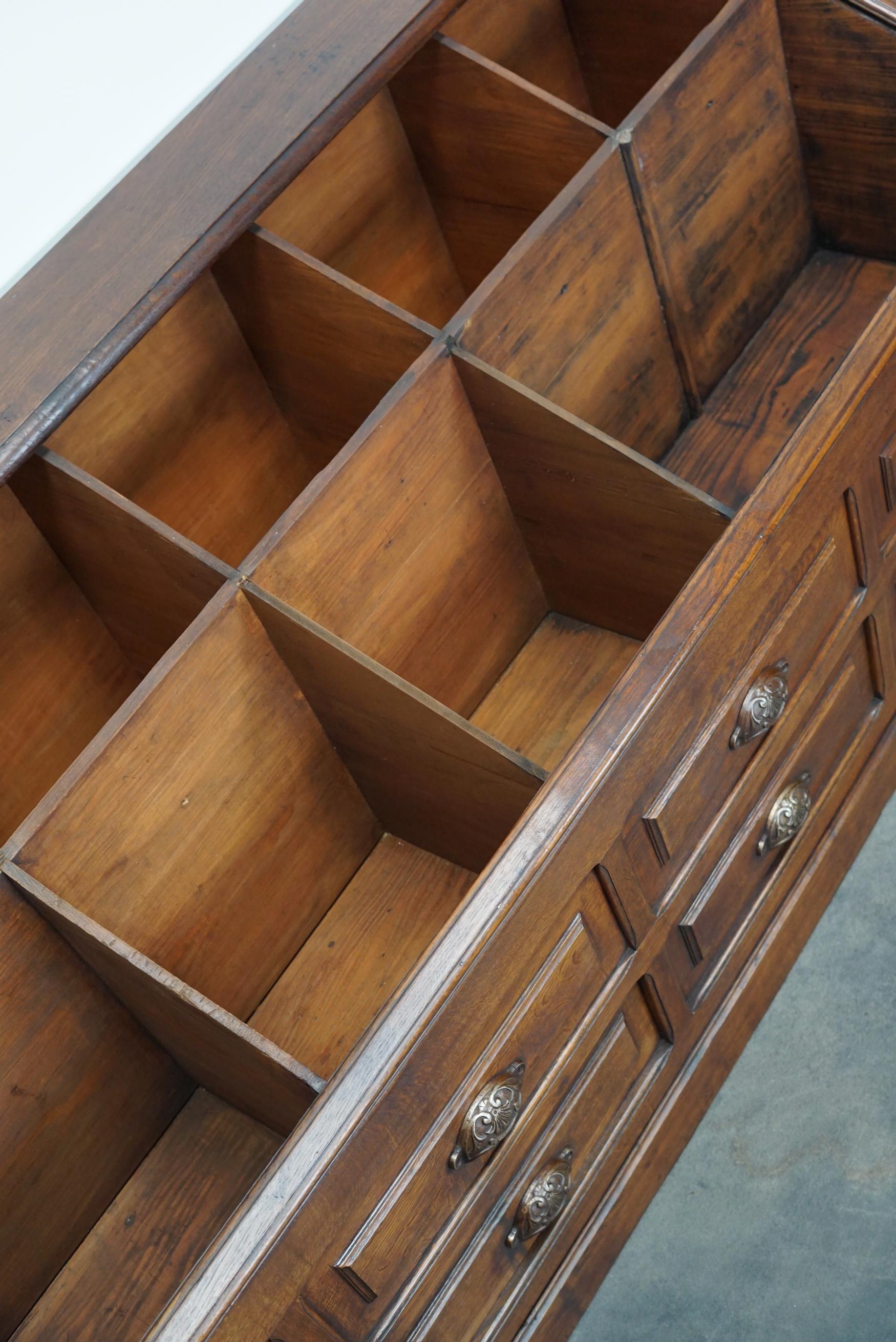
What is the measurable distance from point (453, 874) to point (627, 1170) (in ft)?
1.13

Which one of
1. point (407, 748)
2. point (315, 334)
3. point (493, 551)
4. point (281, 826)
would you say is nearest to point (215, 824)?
point (281, 826)

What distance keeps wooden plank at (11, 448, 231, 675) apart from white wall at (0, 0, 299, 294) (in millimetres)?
192

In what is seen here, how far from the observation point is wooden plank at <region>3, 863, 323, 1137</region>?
97 centimetres

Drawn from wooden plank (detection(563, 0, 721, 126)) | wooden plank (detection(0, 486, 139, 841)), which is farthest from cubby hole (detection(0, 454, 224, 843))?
wooden plank (detection(563, 0, 721, 126))

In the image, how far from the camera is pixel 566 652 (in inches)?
59.1

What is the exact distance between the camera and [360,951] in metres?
1.34

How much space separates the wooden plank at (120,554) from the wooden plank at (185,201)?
9 centimetres

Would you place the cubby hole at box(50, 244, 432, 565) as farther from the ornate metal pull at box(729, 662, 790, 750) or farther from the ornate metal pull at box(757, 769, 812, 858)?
the ornate metal pull at box(757, 769, 812, 858)

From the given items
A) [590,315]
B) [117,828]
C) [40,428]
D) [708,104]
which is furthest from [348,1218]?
[708,104]

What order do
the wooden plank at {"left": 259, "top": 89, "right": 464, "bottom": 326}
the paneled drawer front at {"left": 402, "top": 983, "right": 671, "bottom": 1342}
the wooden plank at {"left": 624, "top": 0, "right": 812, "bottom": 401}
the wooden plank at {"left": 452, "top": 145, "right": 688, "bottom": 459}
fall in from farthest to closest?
1. the wooden plank at {"left": 259, "top": 89, "right": 464, "bottom": 326}
2. the wooden plank at {"left": 624, "top": 0, "right": 812, "bottom": 401}
3. the wooden plank at {"left": 452, "top": 145, "right": 688, "bottom": 459}
4. the paneled drawer front at {"left": 402, "top": 983, "right": 671, "bottom": 1342}

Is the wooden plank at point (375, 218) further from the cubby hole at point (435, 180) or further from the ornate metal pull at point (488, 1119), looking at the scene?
the ornate metal pull at point (488, 1119)

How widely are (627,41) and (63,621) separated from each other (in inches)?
40.3

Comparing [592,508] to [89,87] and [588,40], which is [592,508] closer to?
[89,87]

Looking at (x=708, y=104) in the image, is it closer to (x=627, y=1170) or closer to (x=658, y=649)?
(x=658, y=649)
